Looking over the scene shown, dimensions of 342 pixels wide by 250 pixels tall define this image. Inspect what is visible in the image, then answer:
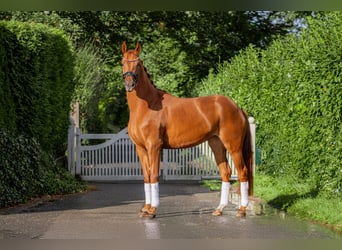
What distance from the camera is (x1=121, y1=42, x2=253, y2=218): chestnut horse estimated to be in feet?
21.0

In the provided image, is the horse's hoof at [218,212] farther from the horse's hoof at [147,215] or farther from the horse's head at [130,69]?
the horse's head at [130,69]

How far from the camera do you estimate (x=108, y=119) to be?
1748cm

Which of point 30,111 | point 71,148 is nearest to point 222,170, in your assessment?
point 30,111

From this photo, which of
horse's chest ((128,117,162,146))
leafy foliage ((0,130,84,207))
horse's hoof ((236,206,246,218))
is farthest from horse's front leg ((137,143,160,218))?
leafy foliage ((0,130,84,207))

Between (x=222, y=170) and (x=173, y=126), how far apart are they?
85 centimetres

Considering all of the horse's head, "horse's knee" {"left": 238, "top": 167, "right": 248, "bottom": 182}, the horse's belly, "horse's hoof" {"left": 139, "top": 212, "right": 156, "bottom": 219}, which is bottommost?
"horse's hoof" {"left": 139, "top": 212, "right": 156, "bottom": 219}

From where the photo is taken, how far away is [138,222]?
6.32 metres

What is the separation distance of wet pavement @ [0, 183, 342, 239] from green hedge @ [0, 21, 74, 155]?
1.27 m

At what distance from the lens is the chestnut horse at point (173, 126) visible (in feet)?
21.0

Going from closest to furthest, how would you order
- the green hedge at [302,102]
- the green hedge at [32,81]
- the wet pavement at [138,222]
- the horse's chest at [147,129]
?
the wet pavement at [138,222]
the horse's chest at [147,129]
the green hedge at [302,102]
the green hedge at [32,81]

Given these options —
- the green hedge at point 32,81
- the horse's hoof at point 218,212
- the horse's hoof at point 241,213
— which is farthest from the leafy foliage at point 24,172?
the horse's hoof at point 241,213

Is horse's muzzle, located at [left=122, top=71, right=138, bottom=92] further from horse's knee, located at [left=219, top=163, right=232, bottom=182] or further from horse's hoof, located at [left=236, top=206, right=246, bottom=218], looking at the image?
horse's hoof, located at [left=236, top=206, right=246, bottom=218]

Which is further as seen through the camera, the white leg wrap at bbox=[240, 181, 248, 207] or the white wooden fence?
the white wooden fence
